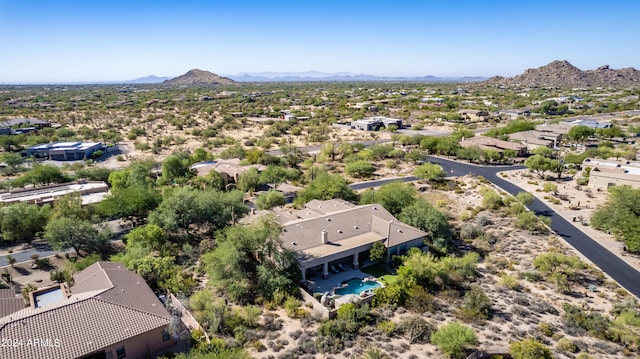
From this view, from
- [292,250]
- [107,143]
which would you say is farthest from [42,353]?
[107,143]

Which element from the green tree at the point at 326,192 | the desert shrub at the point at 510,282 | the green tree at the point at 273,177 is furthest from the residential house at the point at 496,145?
the desert shrub at the point at 510,282

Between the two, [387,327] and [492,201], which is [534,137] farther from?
[387,327]

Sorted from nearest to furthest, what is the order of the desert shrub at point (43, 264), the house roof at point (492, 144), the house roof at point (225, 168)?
the desert shrub at point (43, 264) → the house roof at point (225, 168) → the house roof at point (492, 144)

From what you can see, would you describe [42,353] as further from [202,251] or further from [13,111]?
[13,111]

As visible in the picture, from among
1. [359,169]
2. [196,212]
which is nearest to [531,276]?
[196,212]

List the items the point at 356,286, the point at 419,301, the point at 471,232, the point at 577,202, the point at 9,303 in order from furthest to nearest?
the point at 577,202 < the point at 471,232 < the point at 356,286 < the point at 419,301 < the point at 9,303

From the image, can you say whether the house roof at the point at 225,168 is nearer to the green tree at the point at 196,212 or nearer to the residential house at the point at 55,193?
A: the residential house at the point at 55,193
